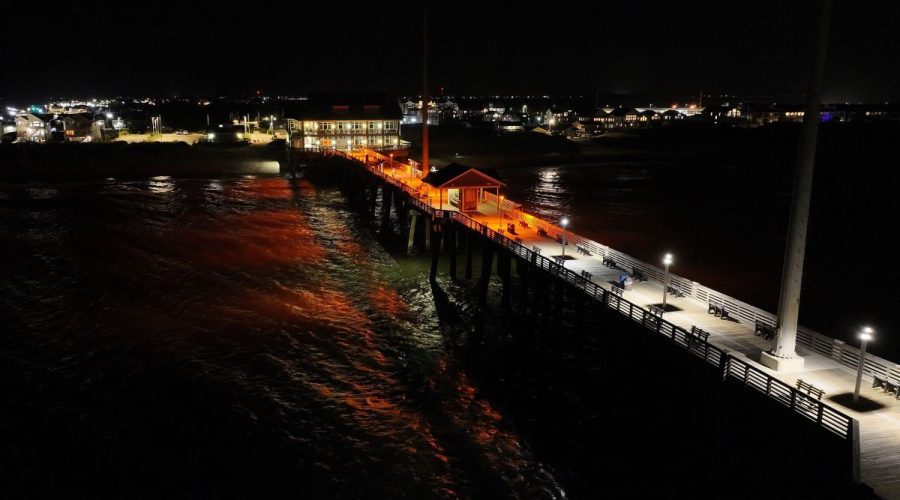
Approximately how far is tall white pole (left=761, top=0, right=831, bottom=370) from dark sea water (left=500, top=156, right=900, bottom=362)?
1173cm

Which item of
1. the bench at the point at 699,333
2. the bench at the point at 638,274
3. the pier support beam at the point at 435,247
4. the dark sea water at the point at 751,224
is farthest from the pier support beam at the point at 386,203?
the bench at the point at 699,333

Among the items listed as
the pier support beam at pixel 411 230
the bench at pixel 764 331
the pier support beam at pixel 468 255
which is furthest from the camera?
the pier support beam at pixel 411 230

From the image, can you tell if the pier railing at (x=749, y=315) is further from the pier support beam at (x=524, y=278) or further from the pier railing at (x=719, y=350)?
the pier support beam at (x=524, y=278)

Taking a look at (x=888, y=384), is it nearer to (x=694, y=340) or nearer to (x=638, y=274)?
(x=694, y=340)

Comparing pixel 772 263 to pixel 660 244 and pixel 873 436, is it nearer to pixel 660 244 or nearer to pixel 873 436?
pixel 660 244

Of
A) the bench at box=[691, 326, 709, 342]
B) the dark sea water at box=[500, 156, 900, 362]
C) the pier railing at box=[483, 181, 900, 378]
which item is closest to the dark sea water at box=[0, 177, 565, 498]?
the bench at box=[691, 326, 709, 342]

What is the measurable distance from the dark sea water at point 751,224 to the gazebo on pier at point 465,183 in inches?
428

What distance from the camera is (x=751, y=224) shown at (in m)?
50.9

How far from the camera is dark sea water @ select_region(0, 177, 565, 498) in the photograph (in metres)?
16.3

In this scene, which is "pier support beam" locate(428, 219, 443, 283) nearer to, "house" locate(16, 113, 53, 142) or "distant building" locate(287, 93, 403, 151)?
"distant building" locate(287, 93, 403, 151)

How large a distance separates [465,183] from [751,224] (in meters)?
28.5

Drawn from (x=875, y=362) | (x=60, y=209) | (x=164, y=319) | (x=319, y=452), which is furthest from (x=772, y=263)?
(x=60, y=209)

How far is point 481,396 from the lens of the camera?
2050cm

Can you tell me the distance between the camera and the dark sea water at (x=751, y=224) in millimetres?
30891
